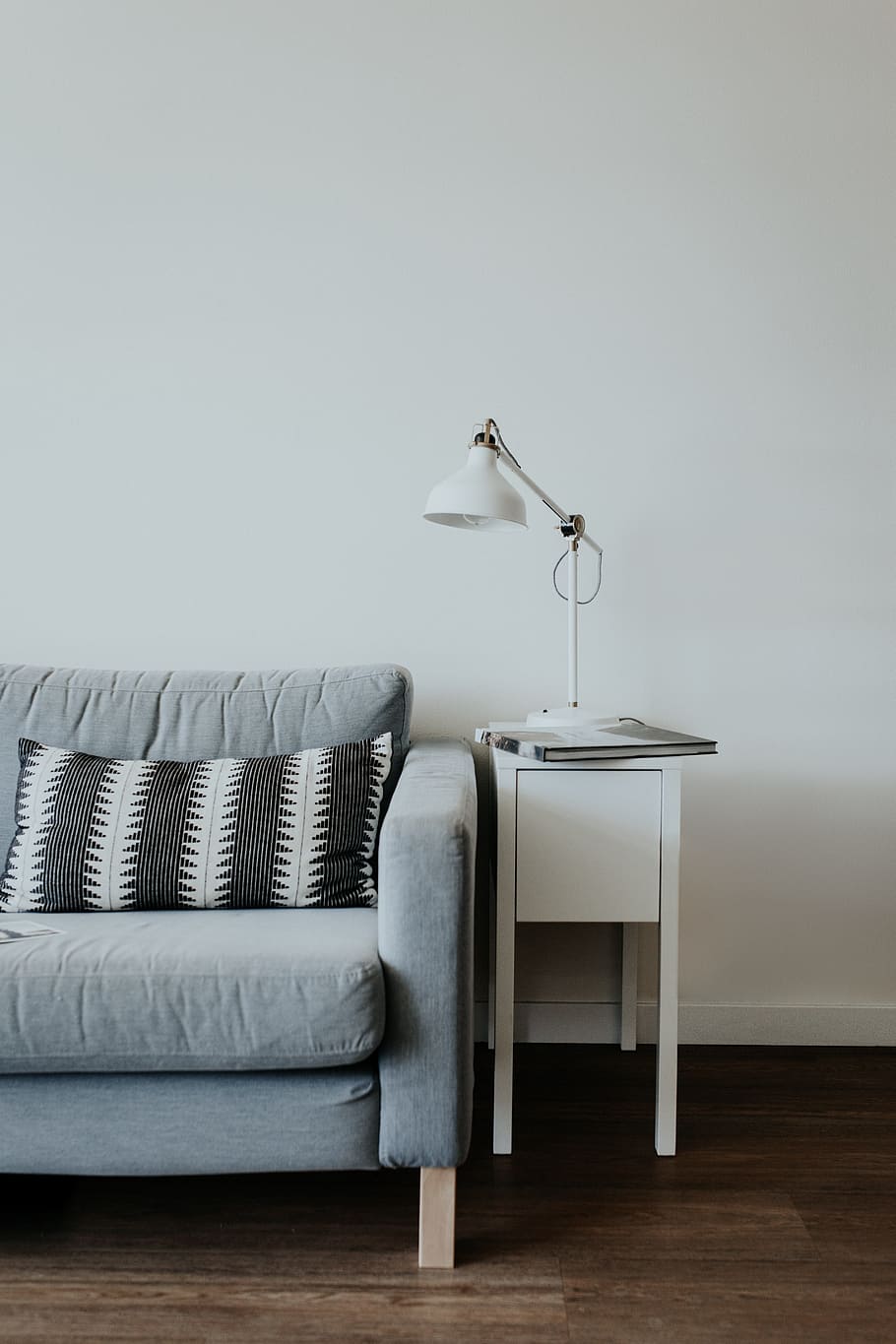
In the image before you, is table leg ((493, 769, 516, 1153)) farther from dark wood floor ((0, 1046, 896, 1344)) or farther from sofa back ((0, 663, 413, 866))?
sofa back ((0, 663, 413, 866))

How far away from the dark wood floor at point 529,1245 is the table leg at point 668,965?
0.07 metres

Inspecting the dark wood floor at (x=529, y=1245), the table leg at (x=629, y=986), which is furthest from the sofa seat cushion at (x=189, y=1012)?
the table leg at (x=629, y=986)

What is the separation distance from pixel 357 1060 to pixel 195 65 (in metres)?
2.08

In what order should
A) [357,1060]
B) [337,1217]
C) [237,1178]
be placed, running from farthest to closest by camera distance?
[237,1178] < [337,1217] < [357,1060]

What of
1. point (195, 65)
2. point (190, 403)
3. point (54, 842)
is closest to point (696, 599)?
point (190, 403)

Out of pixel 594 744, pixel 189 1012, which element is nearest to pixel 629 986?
pixel 594 744

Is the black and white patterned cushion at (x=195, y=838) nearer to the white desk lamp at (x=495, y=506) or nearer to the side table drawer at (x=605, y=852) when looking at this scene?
the side table drawer at (x=605, y=852)

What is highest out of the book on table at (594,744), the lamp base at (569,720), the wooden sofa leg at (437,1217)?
the lamp base at (569,720)

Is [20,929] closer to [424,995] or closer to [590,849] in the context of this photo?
[424,995]

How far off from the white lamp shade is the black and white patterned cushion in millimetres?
482

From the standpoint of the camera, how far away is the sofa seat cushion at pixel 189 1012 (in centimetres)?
140

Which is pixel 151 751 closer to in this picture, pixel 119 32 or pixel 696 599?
pixel 696 599

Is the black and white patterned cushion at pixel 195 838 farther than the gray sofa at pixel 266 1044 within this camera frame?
Yes

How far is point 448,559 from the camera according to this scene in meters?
2.30
